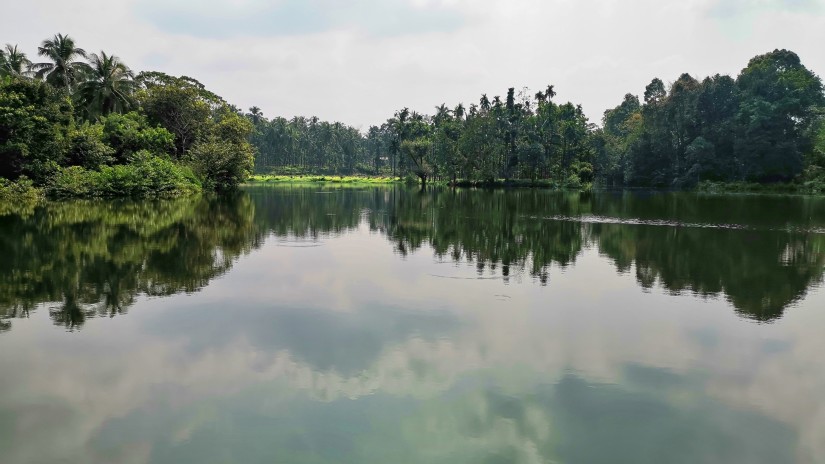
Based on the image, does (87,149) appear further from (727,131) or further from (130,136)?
(727,131)

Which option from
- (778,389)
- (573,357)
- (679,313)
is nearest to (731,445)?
(778,389)

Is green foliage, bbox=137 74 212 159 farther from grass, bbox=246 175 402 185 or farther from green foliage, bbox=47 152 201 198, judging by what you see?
grass, bbox=246 175 402 185

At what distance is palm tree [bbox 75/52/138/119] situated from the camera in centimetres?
5528

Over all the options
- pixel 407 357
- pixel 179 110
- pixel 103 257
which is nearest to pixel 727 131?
pixel 179 110

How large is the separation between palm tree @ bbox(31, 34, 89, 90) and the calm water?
46.1 metres

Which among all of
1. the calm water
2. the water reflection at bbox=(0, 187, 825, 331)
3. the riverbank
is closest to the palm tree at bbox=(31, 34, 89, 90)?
the water reflection at bbox=(0, 187, 825, 331)

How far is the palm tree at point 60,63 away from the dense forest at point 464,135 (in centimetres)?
11

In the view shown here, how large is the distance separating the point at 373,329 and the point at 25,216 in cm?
2720

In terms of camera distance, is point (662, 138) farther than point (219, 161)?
Yes

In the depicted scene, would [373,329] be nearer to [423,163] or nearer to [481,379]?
[481,379]

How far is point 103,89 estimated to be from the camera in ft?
184

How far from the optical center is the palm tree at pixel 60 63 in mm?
54344

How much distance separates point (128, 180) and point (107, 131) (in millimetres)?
7664

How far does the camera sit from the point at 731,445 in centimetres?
609
